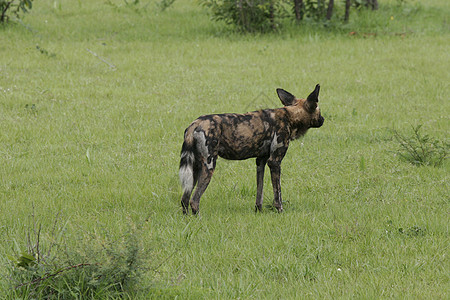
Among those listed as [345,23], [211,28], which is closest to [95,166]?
[211,28]

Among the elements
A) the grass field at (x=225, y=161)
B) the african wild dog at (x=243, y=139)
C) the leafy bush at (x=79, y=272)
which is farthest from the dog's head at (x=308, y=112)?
the leafy bush at (x=79, y=272)

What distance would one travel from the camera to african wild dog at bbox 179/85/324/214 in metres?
6.42

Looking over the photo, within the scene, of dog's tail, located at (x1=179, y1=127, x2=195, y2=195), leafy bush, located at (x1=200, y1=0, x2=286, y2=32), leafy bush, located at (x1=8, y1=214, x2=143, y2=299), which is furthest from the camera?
leafy bush, located at (x1=200, y1=0, x2=286, y2=32)

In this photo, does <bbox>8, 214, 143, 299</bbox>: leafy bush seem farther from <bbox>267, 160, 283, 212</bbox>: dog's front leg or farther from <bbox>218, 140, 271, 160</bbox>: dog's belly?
<bbox>267, 160, 283, 212</bbox>: dog's front leg

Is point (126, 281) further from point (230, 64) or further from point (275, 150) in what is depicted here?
point (230, 64)

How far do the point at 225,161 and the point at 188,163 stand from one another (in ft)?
8.40

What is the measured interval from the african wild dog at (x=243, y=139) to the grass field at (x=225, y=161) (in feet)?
1.38

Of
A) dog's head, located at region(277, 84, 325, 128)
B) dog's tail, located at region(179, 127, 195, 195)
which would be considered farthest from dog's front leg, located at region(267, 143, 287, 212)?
dog's tail, located at region(179, 127, 195, 195)

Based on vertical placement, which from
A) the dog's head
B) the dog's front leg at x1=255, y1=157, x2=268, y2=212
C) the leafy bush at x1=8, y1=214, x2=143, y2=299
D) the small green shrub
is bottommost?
the small green shrub

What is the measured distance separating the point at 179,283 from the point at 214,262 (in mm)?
633

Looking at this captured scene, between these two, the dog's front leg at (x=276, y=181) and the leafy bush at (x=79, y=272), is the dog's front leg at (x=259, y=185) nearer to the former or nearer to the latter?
the dog's front leg at (x=276, y=181)

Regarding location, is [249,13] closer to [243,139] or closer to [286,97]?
[286,97]

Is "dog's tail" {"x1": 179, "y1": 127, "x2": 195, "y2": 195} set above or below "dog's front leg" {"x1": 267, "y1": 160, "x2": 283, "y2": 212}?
above

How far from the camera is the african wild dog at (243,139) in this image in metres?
6.42
